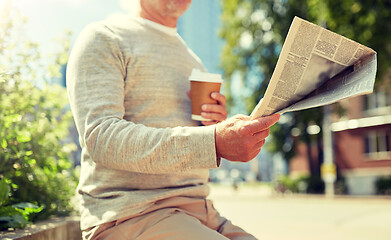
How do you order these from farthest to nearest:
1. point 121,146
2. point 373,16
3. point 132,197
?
point 373,16, point 132,197, point 121,146

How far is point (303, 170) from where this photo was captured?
30.1 m

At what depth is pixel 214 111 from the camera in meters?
1.86

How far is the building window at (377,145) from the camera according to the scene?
24.3 m

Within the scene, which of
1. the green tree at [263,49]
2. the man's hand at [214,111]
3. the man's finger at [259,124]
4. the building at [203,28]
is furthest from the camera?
the building at [203,28]

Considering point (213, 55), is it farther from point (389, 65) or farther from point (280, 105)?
point (280, 105)

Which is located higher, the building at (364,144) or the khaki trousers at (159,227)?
the khaki trousers at (159,227)

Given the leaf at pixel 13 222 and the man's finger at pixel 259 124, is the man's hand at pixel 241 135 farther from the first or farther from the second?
the leaf at pixel 13 222

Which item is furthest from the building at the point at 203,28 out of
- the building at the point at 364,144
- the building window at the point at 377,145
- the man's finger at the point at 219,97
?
the man's finger at the point at 219,97

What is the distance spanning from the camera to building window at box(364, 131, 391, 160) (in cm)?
2428

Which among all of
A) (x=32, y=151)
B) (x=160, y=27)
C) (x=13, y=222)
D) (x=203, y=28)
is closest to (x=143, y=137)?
(x=160, y=27)

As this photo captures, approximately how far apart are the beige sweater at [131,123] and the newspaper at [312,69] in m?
0.26

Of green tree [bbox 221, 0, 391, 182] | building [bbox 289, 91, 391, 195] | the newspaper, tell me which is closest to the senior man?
the newspaper

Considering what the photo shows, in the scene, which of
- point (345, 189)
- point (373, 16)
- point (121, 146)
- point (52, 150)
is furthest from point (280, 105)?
point (345, 189)

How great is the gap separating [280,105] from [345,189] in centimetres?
2437
